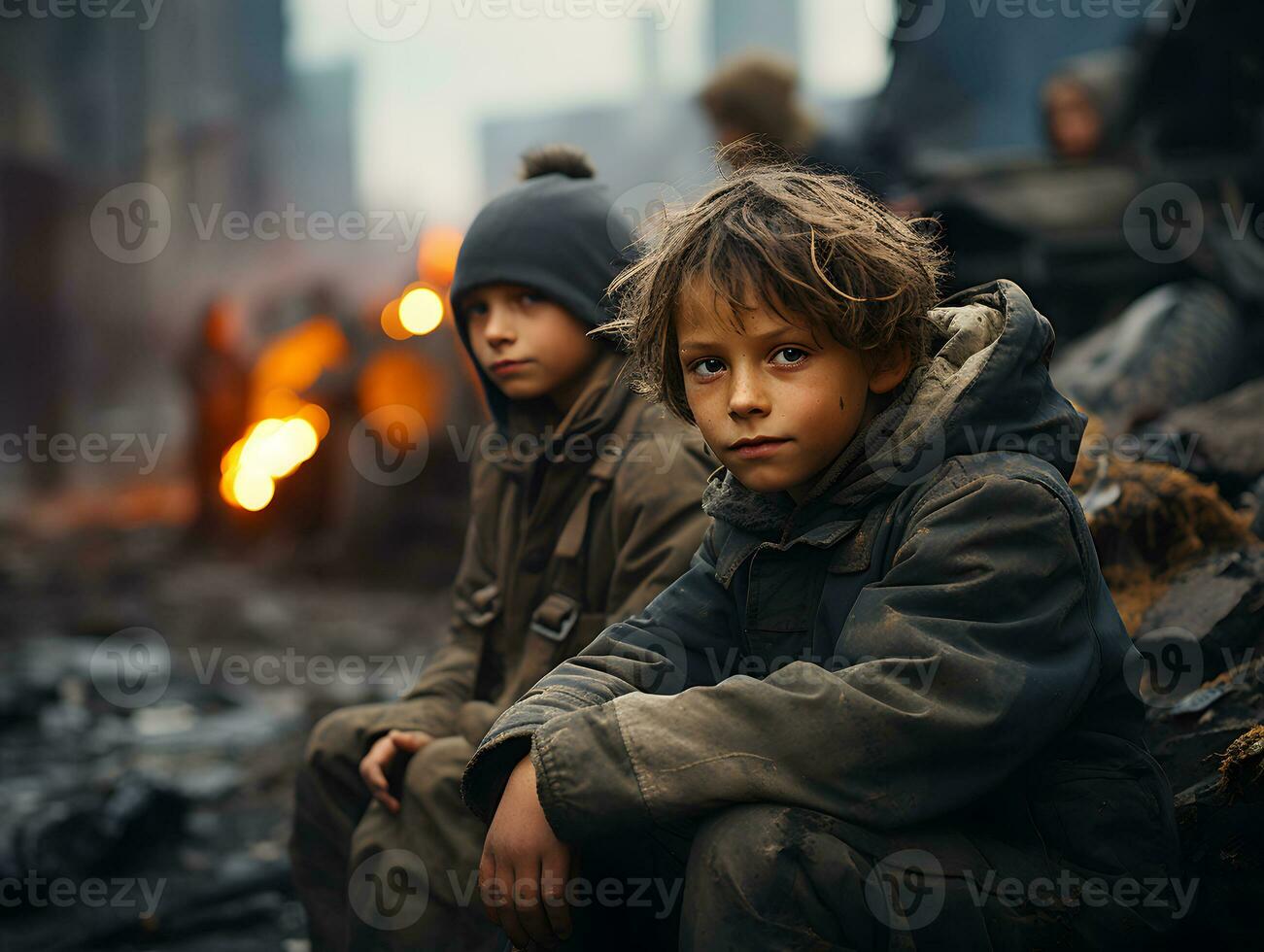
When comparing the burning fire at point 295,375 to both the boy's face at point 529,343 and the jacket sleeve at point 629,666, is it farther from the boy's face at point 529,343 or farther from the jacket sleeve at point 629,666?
the jacket sleeve at point 629,666

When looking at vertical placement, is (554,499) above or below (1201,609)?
above

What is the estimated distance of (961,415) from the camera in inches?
66.3

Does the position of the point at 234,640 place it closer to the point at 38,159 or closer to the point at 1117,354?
the point at 1117,354

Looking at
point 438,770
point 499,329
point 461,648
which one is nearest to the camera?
point 438,770

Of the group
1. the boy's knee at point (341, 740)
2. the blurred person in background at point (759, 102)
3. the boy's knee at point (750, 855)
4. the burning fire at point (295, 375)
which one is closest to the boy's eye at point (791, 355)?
the boy's knee at point (750, 855)

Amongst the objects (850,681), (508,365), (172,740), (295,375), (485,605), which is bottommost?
(172,740)

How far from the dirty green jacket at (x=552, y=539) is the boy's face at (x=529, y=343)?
7cm

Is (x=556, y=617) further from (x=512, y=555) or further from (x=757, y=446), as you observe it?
(x=757, y=446)

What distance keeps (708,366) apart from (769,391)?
120mm

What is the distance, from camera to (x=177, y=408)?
15266 mm

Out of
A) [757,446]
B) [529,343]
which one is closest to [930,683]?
[757,446]

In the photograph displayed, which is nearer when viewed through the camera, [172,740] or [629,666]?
[629,666]

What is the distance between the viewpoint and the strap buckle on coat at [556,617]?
260cm

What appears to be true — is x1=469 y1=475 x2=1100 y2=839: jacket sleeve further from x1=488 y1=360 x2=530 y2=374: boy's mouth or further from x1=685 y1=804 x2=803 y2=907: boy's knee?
x1=488 y1=360 x2=530 y2=374: boy's mouth
